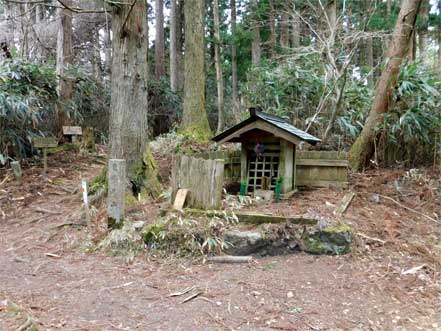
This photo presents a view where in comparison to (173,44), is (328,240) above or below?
below

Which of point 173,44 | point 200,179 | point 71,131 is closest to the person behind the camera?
point 200,179

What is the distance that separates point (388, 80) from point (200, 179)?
365cm

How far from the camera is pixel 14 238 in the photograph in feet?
14.5

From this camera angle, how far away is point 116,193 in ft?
13.1

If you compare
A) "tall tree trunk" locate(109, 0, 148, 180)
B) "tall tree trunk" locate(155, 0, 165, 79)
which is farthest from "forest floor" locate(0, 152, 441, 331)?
"tall tree trunk" locate(155, 0, 165, 79)

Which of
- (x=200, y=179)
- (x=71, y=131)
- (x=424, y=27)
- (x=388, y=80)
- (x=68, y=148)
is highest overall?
(x=424, y=27)

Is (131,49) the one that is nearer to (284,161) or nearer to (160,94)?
(284,161)

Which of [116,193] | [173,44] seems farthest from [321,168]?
[173,44]

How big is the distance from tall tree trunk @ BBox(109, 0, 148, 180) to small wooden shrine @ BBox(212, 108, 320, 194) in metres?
1.07

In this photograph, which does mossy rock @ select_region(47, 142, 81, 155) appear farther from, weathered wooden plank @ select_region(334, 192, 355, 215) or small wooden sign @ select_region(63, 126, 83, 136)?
weathered wooden plank @ select_region(334, 192, 355, 215)

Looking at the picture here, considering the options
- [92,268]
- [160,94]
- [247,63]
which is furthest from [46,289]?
[247,63]

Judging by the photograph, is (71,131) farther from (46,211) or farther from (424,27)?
(424,27)

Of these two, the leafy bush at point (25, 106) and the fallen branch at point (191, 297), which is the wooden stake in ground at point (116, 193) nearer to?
the fallen branch at point (191, 297)

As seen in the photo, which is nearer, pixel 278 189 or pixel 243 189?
pixel 278 189
